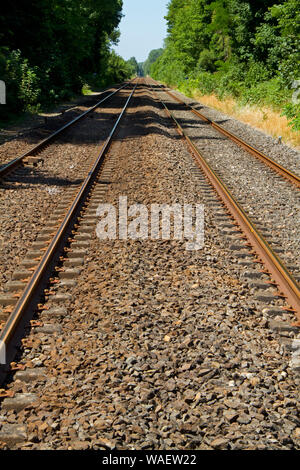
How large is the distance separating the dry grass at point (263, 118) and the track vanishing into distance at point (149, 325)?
7379 millimetres

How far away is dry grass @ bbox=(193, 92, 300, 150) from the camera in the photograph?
15.3 metres

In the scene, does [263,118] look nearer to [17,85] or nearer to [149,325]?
[17,85]

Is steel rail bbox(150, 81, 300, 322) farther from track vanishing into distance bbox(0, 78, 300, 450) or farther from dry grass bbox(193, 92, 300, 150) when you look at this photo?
dry grass bbox(193, 92, 300, 150)

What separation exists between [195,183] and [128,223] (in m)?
2.93

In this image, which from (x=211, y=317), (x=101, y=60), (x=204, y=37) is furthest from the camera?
(x=101, y=60)

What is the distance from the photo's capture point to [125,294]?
16.0 feet

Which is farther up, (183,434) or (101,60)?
(101,60)

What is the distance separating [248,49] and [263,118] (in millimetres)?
12256

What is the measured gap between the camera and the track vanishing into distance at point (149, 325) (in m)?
3.10

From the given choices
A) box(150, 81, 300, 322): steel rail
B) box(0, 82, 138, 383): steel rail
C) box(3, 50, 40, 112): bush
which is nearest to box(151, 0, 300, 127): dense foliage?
box(150, 81, 300, 322): steel rail

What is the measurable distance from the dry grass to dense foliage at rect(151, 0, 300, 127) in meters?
0.57

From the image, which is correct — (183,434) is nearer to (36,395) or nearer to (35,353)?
(36,395)

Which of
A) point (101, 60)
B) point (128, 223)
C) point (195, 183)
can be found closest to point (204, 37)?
point (101, 60)

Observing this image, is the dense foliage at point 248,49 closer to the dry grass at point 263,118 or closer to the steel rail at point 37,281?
the dry grass at point 263,118
